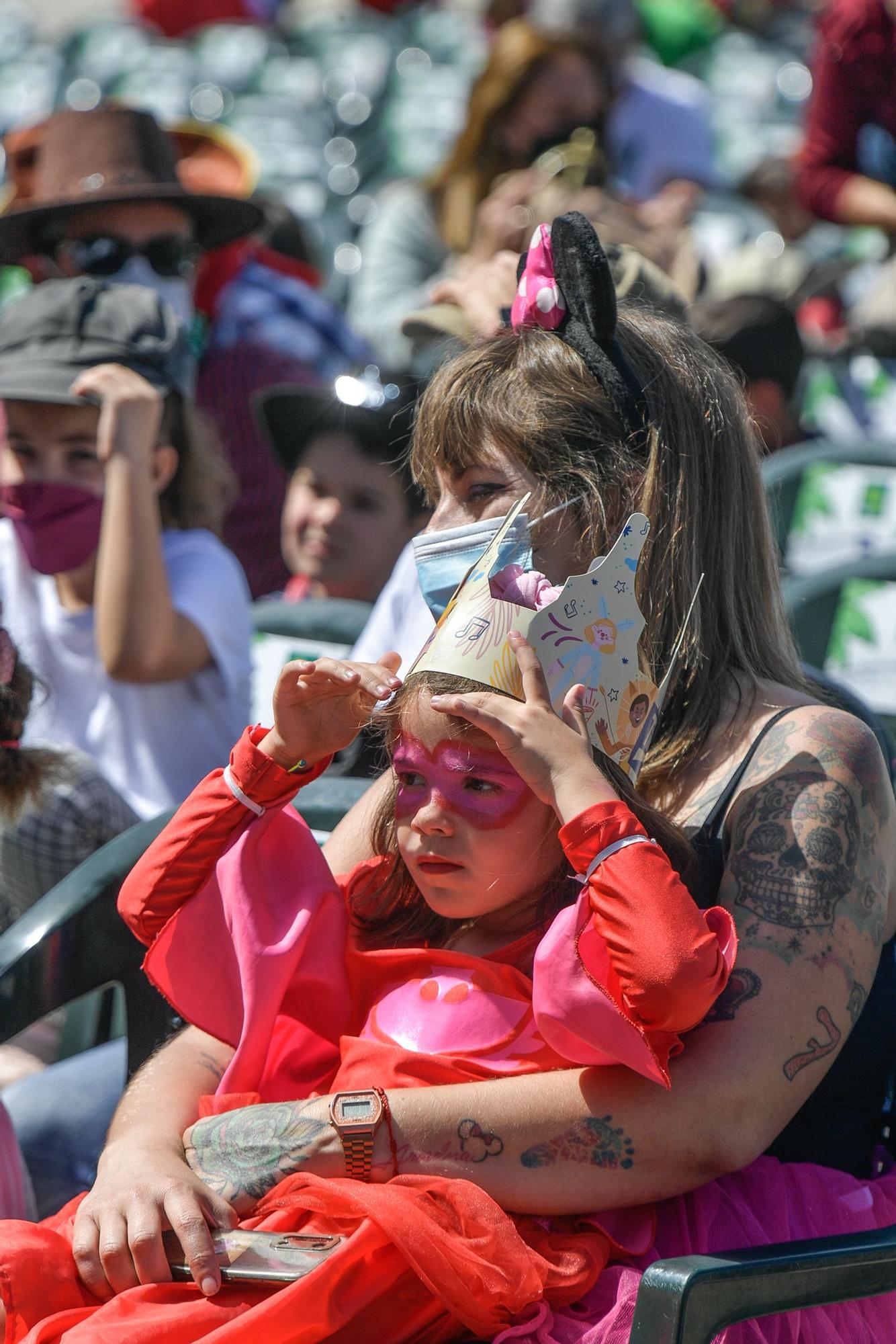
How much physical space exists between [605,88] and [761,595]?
3570 mm

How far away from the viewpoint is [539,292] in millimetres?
1974

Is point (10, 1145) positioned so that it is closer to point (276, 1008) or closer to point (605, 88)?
point (276, 1008)

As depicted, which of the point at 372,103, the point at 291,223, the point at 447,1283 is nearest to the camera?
the point at 447,1283

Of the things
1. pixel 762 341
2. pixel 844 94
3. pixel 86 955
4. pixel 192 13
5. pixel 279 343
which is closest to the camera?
pixel 86 955

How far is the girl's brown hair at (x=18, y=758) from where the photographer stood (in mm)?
2443

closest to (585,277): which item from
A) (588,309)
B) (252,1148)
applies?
(588,309)

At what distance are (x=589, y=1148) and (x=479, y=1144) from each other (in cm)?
11

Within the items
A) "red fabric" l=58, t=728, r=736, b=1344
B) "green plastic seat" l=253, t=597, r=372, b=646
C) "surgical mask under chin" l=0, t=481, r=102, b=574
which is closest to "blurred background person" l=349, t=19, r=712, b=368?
"green plastic seat" l=253, t=597, r=372, b=646

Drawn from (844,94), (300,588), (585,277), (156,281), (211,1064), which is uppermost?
(585,277)

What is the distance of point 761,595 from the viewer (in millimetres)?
1957

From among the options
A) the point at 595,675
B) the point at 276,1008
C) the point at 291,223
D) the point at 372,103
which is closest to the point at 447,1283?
the point at 276,1008

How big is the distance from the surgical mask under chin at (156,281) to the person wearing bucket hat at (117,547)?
0.64 metres

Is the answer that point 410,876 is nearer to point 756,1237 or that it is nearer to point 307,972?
point 307,972

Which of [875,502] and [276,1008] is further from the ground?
[276,1008]
